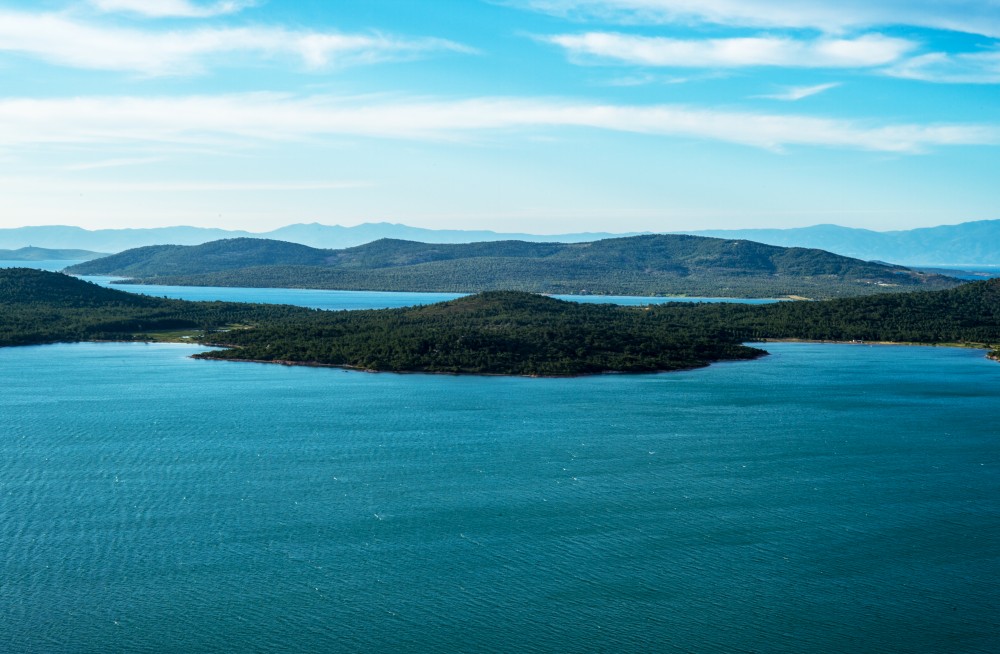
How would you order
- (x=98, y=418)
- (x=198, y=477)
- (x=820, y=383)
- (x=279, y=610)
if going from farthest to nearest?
1. (x=820, y=383)
2. (x=98, y=418)
3. (x=198, y=477)
4. (x=279, y=610)

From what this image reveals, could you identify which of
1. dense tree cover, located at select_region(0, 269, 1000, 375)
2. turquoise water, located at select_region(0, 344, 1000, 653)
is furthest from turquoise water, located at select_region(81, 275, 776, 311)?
turquoise water, located at select_region(0, 344, 1000, 653)

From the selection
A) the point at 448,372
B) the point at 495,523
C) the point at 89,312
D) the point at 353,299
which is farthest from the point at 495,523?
the point at 353,299

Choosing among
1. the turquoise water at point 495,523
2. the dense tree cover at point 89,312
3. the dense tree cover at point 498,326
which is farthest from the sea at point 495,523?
the dense tree cover at point 89,312

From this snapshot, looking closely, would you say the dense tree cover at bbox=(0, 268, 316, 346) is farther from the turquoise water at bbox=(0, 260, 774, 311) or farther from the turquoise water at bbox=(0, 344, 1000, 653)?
the turquoise water at bbox=(0, 344, 1000, 653)

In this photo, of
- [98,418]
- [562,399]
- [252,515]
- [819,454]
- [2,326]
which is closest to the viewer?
[252,515]

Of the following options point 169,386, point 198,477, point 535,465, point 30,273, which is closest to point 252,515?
point 198,477

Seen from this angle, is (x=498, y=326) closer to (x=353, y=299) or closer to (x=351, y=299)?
(x=353, y=299)

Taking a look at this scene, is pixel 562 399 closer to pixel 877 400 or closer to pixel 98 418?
pixel 877 400
